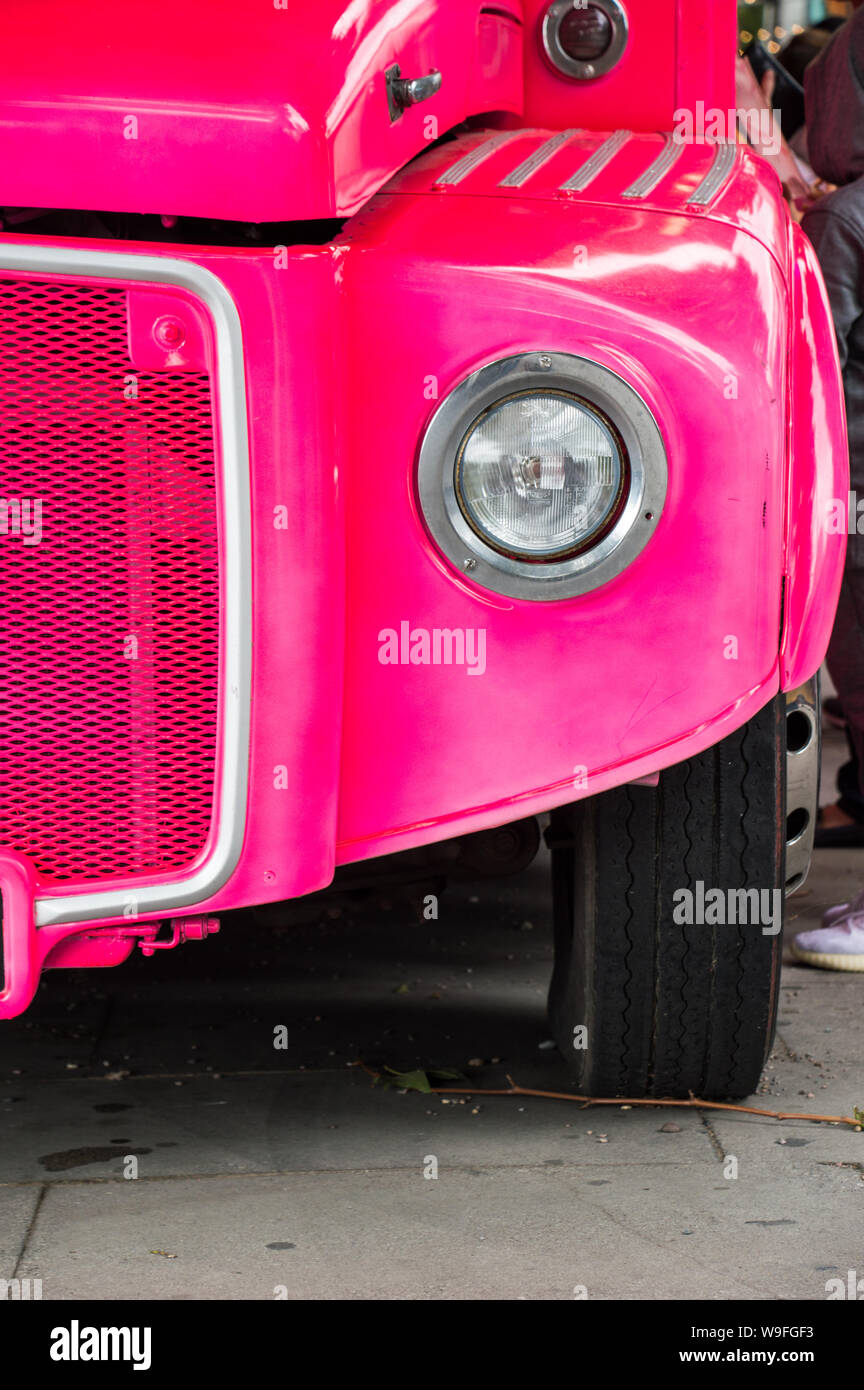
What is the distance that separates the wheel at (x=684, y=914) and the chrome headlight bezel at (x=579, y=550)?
442mm

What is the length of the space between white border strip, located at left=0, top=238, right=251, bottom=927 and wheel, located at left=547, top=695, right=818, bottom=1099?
0.60m

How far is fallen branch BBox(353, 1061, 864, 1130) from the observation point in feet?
8.50

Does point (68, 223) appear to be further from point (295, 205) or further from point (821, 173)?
point (821, 173)

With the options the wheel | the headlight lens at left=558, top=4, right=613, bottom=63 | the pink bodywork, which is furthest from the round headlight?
the wheel

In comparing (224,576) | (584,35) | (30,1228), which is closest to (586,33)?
(584,35)

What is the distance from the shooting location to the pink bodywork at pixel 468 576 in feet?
6.61

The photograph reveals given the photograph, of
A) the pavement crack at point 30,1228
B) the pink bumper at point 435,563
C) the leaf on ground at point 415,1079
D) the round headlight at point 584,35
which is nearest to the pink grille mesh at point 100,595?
the pink bumper at point 435,563

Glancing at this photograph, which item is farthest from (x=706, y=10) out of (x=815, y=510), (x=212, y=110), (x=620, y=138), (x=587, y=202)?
(x=212, y=110)

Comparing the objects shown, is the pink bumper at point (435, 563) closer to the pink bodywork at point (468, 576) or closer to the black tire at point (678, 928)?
the pink bodywork at point (468, 576)

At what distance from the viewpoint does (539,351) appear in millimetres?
2035

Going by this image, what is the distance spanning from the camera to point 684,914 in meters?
2.45

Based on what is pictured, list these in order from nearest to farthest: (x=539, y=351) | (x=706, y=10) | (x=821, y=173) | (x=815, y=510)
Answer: (x=539, y=351) → (x=815, y=510) → (x=706, y=10) → (x=821, y=173)

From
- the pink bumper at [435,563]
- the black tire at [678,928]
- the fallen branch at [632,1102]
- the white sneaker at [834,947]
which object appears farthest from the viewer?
the white sneaker at [834,947]

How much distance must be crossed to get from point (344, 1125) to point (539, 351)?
1207 mm
